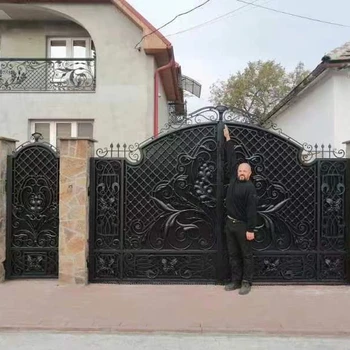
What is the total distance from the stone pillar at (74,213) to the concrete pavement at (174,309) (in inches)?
11.2

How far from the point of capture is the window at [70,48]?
602 inches

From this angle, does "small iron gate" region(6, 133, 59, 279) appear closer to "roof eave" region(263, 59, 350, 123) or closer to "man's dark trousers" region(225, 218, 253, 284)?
"man's dark trousers" region(225, 218, 253, 284)

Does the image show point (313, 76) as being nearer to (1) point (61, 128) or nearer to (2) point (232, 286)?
(2) point (232, 286)

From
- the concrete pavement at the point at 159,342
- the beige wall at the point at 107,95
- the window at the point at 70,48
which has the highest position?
the window at the point at 70,48

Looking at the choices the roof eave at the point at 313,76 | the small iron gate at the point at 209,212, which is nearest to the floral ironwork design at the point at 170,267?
the small iron gate at the point at 209,212

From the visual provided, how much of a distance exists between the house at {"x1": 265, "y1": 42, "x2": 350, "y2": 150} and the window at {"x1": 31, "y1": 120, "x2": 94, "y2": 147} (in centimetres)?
615

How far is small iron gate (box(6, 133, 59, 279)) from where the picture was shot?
801cm

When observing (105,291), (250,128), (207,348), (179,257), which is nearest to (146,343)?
(207,348)

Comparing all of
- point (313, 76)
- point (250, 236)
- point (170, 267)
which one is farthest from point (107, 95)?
point (250, 236)

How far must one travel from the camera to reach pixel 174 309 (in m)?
6.44

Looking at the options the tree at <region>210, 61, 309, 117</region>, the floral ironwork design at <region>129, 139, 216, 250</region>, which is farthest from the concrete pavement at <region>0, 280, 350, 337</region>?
the tree at <region>210, 61, 309, 117</region>

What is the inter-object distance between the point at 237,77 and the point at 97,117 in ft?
111

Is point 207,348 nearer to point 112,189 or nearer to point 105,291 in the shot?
point 105,291

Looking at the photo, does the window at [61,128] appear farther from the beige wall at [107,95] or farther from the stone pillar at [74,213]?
the stone pillar at [74,213]
